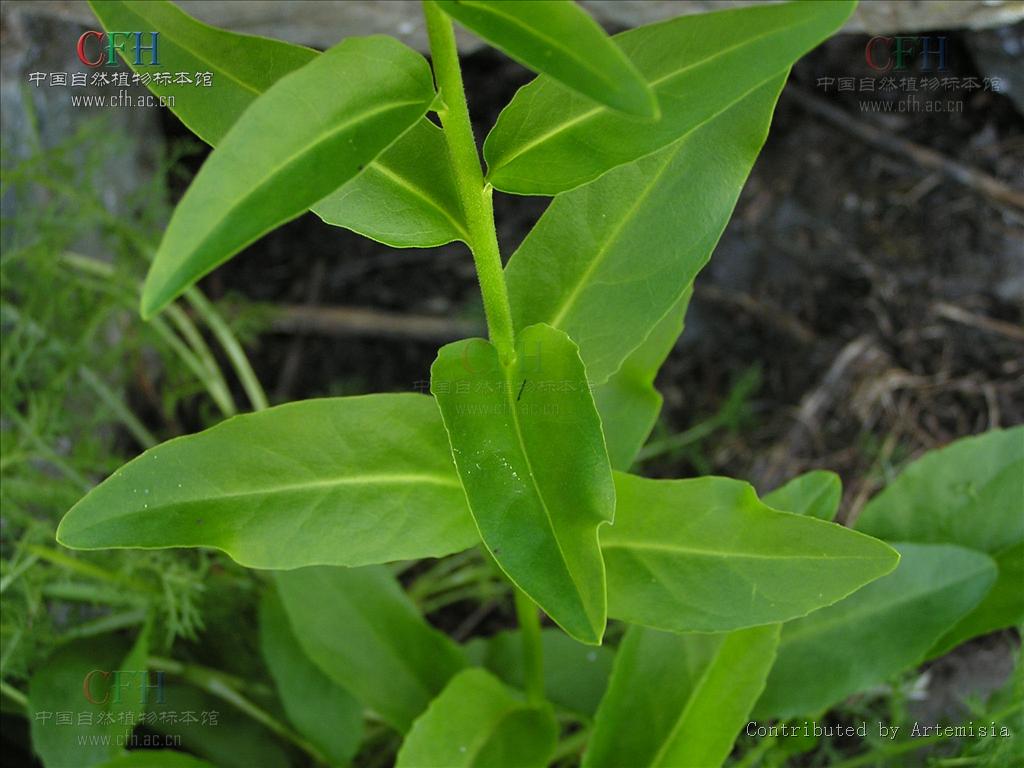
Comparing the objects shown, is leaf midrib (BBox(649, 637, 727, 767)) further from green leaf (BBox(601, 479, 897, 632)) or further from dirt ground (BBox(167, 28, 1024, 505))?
dirt ground (BBox(167, 28, 1024, 505))

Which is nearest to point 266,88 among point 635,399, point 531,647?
point 635,399

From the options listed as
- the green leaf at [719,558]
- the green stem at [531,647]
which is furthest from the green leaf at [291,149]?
the green stem at [531,647]

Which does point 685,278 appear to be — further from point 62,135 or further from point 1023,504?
point 62,135

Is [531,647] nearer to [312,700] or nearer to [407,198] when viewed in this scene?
[312,700]

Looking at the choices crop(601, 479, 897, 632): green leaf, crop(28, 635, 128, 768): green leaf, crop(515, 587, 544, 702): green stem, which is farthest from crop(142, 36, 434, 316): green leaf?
crop(28, 635, 128, 768): green leaf

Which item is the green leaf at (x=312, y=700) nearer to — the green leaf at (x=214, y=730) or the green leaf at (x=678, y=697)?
the green leaf at (x=214, y=730)
